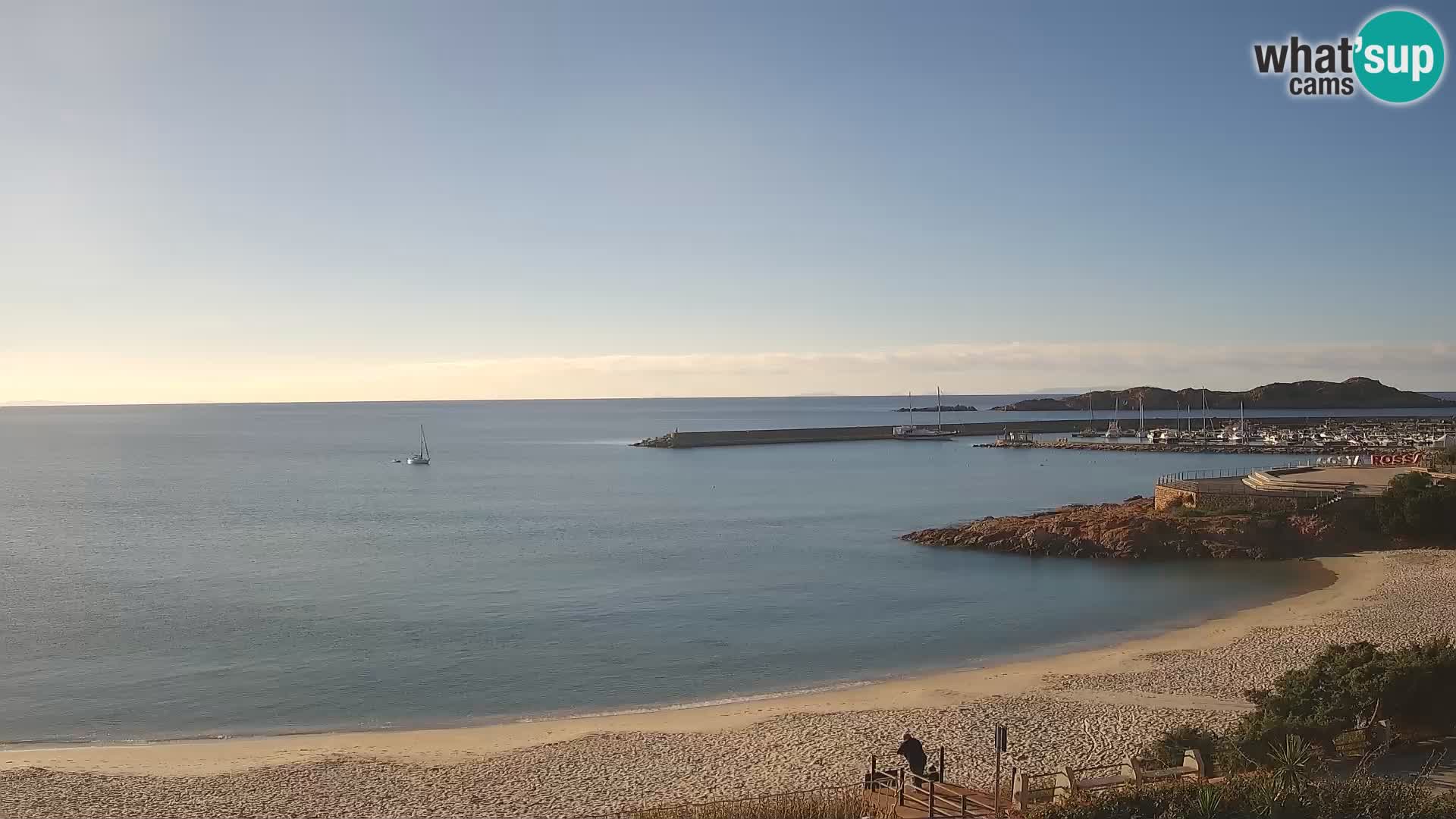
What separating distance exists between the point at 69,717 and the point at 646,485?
2309 inches

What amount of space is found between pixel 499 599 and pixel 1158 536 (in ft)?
87.6

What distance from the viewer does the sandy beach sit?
16.7 metres

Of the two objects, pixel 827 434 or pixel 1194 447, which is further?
pixel 827 434

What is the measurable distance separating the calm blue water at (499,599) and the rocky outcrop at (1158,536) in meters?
1.91

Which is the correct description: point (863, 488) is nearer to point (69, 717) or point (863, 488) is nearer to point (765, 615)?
point (765, 615)

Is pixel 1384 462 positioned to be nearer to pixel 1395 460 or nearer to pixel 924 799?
pixel 1395 460

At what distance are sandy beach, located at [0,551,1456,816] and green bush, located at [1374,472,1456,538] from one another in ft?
56.3

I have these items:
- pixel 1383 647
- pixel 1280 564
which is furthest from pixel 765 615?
pixel 1280 564

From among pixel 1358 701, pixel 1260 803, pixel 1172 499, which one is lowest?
pixel 1358 701

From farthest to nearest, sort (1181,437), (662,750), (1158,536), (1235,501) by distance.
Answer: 1. (1181,437)
2. (1235,501)
3. (1158,536)
4. (662,750)

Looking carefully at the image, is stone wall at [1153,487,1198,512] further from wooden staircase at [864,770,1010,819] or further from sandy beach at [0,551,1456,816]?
wooden staircase at [864,770,1010,819]

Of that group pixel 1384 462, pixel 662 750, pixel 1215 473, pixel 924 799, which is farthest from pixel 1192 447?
pixel 924 799

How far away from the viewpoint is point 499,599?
35312 mm

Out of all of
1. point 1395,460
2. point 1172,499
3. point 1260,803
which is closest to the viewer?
point 1260,803
